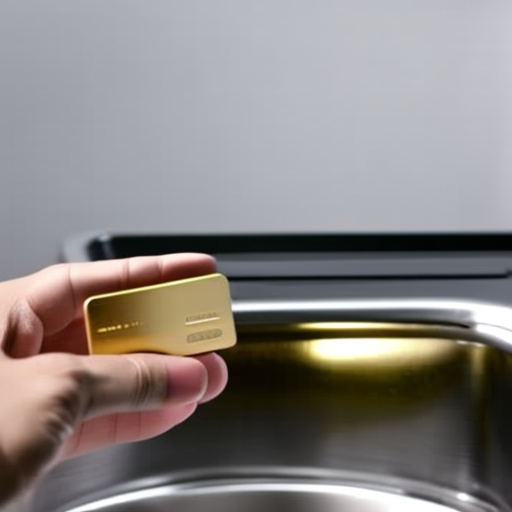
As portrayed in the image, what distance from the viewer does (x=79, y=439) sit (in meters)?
0.49

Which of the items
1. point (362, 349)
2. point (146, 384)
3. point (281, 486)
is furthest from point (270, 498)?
point (146, 384)

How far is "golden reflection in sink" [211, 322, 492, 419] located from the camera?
596 millimetres

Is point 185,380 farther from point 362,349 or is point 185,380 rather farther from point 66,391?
point 362,349

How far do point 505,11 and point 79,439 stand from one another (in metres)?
0.51

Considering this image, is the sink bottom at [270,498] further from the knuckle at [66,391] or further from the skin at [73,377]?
the knuckle at [66,391]

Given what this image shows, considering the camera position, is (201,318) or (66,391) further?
(201,318)

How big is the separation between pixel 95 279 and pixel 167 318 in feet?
0.18

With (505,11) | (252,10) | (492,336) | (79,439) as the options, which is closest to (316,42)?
(252,10)

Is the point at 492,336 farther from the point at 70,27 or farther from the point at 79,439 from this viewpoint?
the point at 70,27

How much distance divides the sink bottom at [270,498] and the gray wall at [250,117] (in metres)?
0.24

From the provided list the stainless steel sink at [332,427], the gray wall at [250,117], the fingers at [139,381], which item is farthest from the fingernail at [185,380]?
the gray wall at [250,117]

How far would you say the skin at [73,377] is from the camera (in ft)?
1.21

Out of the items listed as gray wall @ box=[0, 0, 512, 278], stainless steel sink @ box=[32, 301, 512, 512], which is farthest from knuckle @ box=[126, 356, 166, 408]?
gray wall @ box=[0, 0, 512, 278]

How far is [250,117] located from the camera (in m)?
0.75
